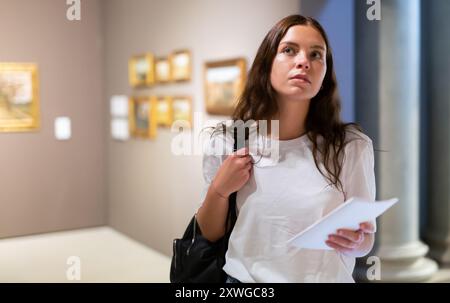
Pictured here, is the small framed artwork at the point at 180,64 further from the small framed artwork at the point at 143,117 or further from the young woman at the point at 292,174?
the young woman at the point at 292,174

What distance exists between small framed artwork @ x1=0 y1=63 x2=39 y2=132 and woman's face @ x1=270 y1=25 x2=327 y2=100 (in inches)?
46.8

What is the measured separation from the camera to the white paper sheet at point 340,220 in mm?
1179

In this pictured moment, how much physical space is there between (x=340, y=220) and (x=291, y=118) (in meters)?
0.35

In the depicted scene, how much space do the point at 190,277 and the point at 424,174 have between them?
6.67 feet

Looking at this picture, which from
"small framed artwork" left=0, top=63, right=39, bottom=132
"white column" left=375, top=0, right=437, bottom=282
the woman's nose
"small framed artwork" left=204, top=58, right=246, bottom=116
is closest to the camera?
the woman's nose

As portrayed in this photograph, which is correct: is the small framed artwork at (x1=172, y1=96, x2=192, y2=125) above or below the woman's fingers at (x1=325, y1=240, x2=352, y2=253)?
above

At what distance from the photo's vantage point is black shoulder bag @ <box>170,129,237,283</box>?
1425 millimetres

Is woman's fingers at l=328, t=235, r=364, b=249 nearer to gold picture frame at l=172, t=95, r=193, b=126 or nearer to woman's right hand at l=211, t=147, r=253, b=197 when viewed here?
woman's right hand at l=211, t=147, r=253, b=197

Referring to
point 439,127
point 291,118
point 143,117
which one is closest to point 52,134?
point 143,117

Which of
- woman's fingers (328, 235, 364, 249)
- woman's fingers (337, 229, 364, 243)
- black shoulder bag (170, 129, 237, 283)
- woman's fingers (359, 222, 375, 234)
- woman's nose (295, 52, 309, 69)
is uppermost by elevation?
woman's nose (295, 52, 309, 69)

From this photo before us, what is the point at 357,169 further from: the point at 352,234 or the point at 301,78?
the point at 301,78

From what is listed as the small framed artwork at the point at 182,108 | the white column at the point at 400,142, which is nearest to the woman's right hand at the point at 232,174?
the small framed artwork at the point at 182,108

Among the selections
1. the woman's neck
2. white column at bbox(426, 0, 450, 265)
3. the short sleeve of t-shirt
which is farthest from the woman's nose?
white column at bbox(426, 0, 450, 265)
